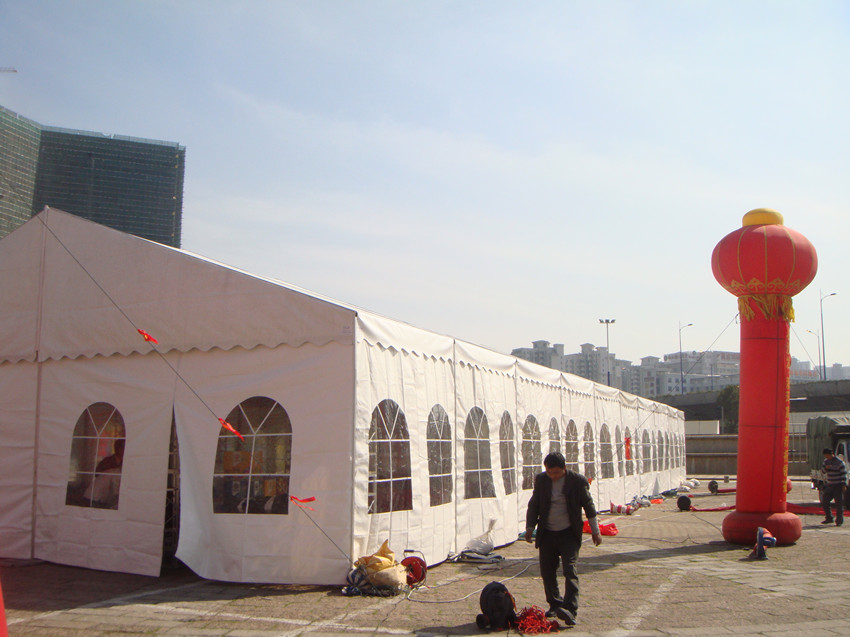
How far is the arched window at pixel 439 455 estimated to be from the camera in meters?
8.52

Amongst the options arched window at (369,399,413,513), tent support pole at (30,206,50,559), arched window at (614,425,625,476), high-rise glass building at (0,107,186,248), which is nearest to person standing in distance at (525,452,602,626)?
arched window at (369,399,413,513)

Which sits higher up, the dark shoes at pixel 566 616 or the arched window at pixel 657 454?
the arched window at pixel 657 454

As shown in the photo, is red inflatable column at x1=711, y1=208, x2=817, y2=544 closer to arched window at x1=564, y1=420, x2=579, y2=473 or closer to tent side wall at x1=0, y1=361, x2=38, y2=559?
arched window at x1=564, y1=420, x2=579, y2=473

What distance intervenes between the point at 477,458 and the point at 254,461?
12.0 ft

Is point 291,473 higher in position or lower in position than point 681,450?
higher

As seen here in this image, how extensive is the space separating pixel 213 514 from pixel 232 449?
703 mm

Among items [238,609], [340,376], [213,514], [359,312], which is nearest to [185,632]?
[238,609]

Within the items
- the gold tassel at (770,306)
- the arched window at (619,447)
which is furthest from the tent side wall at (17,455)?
the arched window at (619,447)

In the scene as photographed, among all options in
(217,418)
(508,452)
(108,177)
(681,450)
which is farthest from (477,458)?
(108,177)

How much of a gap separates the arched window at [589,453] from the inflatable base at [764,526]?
15.1ft

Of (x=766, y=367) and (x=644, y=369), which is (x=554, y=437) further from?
(x=644, y=369)

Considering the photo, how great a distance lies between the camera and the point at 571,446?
14.3 metres

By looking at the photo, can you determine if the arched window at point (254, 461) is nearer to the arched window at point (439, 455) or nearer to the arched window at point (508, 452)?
the arched window at point (439, 455)

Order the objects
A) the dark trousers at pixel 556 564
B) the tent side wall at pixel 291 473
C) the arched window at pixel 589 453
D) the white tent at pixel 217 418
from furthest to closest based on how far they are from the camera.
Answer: the arched window at pixel 589 453 → the white tent at pixel 217 418 → the tent side wall at pixel 291 473 → the dark trousers at pixel 556 564
